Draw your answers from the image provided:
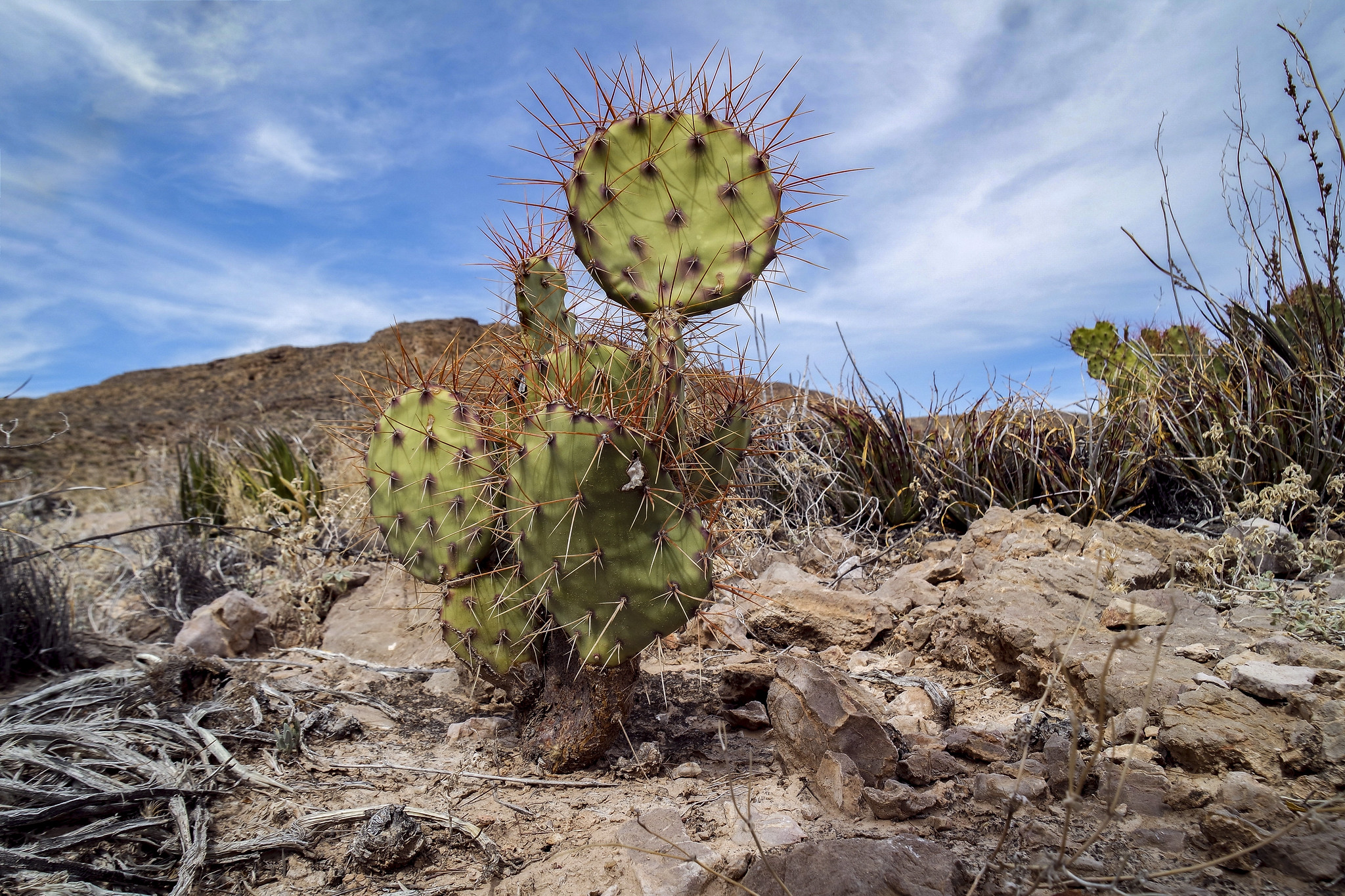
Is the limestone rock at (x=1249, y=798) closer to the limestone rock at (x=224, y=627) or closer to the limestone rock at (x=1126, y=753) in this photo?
the limestone rock at (x=1126, y=753)

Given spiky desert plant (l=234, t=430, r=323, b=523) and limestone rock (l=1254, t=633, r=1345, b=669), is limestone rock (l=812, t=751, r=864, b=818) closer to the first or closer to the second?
limestone rock (l=1254, t=633, r=1345, b=669)

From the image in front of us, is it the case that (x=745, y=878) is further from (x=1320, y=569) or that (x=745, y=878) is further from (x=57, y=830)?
(x=1320, y=569)

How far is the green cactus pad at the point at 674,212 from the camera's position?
268cm

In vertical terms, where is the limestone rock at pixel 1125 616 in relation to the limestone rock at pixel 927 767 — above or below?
above

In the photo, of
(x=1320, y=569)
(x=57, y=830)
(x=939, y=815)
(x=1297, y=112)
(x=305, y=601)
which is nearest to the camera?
(x=939, y=815)

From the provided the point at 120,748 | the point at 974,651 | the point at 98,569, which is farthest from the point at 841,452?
the point at 98,569

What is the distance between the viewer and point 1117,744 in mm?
2488

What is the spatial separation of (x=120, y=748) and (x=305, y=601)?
2.01 metres

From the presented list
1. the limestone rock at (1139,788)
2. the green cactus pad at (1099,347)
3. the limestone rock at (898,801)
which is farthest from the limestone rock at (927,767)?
the green cactus pad at (1099,347)

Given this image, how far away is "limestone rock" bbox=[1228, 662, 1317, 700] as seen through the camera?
244 cm

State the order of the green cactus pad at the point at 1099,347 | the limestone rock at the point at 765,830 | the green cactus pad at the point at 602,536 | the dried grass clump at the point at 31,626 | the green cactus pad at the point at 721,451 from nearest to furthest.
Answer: the limestone rock at the point at 765,830 → the green cactus pad at the point at 602,536 → the green cactus pad at the point at 721,451 → the dried grass clump at the point at 31,626 → the green cactus pad at the point at 1099,347

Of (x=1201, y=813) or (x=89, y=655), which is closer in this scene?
(x=1201, y=813)

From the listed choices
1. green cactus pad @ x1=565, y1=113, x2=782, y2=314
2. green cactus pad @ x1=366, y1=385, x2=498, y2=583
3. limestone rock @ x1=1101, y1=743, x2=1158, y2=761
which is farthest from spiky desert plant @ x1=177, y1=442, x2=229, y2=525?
limestone rock @ x1=1101, y1=743, x2=1158, y2=761

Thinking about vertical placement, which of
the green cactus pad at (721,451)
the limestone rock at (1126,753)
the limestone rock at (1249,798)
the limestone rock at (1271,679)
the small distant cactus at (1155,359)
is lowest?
the limestone rock at (1126,753)
